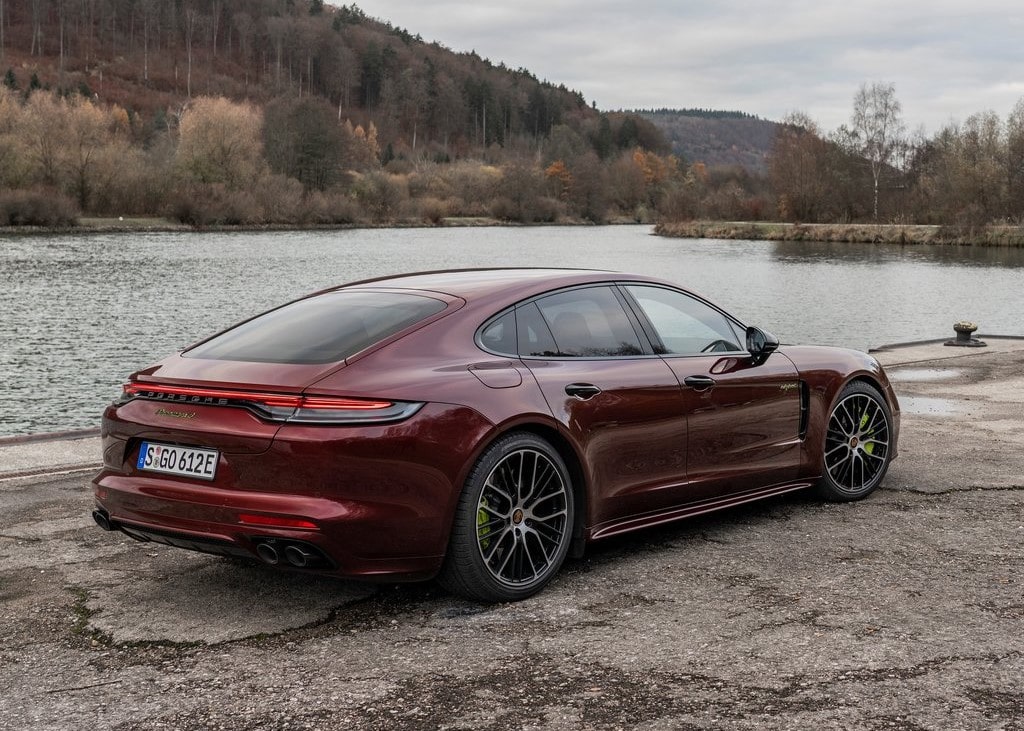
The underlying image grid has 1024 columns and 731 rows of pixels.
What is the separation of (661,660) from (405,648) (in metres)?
0.95

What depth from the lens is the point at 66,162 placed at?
85.7 m

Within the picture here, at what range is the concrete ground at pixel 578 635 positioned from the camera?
149 inches

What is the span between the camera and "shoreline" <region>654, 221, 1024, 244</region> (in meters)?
74.1

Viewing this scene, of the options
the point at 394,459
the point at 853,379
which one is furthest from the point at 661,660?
the point at 853,379

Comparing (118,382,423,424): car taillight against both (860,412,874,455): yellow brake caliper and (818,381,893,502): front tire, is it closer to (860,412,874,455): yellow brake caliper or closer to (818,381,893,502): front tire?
(818,381,893,502): front tire

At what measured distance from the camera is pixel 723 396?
5.95 m

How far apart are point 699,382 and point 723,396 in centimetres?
22

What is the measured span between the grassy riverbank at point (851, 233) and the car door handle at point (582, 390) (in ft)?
240

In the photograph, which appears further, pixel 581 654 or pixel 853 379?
pixel 853 379

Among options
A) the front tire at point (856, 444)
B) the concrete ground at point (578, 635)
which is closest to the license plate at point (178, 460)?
the concrete ground at point (578, 635)

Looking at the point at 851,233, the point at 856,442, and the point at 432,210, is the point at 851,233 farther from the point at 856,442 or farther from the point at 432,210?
the point at 856,442

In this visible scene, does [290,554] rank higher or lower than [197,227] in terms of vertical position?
lower

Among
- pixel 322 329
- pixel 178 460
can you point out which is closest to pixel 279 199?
pixel 322 329

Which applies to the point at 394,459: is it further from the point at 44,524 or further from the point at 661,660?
the point at 44,524
